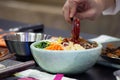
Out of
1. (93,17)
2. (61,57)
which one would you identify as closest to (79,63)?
(61,57)

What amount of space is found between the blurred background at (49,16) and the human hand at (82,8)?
220 centimetres

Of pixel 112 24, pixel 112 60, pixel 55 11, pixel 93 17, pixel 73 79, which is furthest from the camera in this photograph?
pixel 55 11

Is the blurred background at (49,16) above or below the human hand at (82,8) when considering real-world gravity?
below

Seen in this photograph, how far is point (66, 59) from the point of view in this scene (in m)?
0.83

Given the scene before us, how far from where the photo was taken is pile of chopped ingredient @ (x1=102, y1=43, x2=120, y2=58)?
0.95m

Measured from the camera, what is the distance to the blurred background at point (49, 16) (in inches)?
133

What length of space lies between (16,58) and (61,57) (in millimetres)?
234

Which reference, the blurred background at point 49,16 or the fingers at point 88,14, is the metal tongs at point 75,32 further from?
the blurred background at point 49,16

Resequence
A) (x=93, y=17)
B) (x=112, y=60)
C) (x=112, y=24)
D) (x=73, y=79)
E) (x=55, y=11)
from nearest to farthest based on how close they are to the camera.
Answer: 1. (x=73, y=79)
2. (x=112, y=60)
3. (x=93, y=17)
4. (x=112, y=24)
5. (x=55, y=11)

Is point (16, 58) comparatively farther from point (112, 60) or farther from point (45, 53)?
point (112, 60)

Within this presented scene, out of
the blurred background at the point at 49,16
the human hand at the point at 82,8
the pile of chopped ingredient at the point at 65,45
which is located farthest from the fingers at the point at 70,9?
the blurred background at the point at 49,16

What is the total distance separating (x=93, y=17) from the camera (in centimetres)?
113

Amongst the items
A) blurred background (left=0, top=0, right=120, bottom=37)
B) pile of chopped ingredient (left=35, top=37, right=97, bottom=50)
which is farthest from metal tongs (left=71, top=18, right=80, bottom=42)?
blurred background (left=0, top=0, right=120, bottom=37)

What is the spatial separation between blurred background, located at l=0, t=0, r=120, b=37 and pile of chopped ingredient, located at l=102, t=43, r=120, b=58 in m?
2.30
